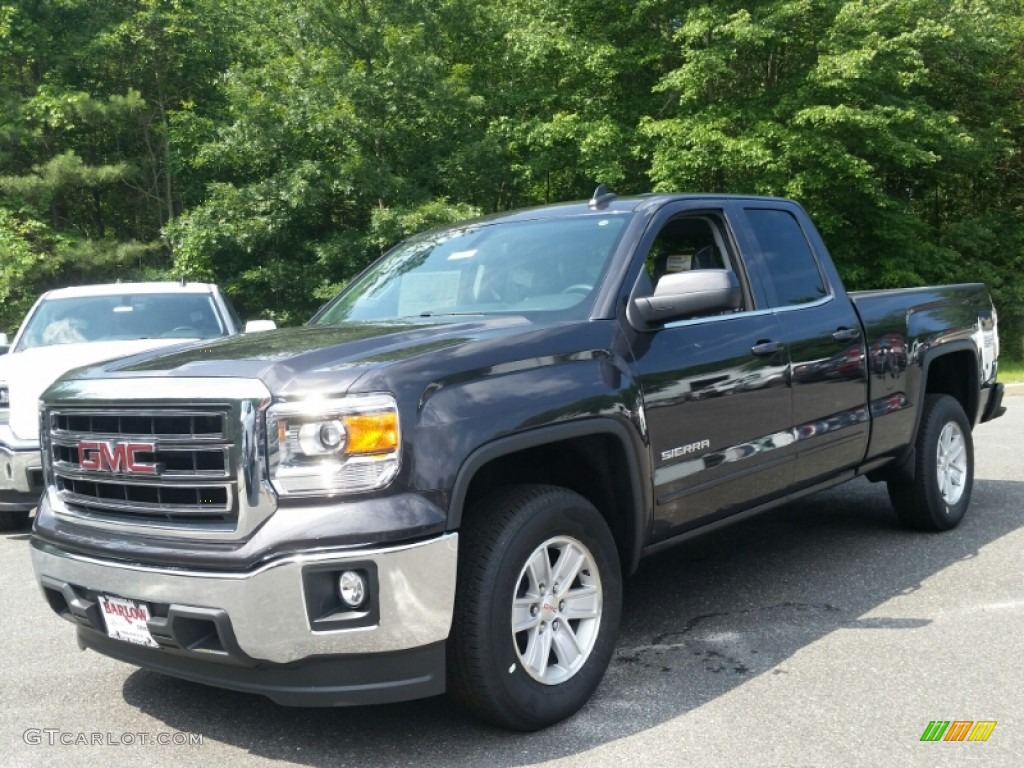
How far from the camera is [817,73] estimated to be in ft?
68.3

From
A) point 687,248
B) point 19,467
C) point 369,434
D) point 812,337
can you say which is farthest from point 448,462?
point 19,467

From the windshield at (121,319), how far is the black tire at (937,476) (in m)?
Answer: 5.53

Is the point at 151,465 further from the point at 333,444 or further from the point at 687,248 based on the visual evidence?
the point at 687,248

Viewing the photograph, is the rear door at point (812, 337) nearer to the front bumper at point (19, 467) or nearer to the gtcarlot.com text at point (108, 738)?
the gtcarlot.com text at point (108, 738)

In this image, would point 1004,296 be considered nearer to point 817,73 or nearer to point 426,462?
point 817,73

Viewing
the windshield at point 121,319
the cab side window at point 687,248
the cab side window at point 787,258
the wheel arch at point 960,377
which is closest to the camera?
the cab side window at point 687,248

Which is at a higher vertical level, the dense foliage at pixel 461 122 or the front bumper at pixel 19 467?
the dense foliage at pixel 461 122

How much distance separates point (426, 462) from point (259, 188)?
820 inches

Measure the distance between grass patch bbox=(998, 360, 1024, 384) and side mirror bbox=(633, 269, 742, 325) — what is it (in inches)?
544

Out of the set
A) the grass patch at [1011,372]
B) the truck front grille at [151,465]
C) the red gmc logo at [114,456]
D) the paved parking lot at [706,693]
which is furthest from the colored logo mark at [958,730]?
the grass patch at [1011,372]

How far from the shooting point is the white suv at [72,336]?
6.83 metres

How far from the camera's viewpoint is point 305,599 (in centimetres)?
305

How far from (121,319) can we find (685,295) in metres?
6.02

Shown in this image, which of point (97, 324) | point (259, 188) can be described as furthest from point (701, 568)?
point (259, 188)
